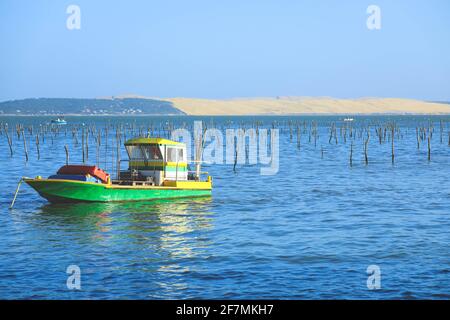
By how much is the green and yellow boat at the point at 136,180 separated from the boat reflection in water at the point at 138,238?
0.50 meters

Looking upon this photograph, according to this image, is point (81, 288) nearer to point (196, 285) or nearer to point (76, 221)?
point (196, 285)

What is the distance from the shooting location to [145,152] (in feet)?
125

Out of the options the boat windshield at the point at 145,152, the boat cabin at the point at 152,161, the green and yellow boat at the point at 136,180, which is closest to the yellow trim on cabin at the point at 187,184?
the green and yellow boat at the point at 136,180

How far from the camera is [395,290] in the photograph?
1905cm

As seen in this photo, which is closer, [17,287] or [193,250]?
[17,287]

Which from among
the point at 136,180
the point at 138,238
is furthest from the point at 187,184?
the point at 138,238

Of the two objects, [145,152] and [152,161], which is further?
[152,161]

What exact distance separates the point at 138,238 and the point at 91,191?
9009mm

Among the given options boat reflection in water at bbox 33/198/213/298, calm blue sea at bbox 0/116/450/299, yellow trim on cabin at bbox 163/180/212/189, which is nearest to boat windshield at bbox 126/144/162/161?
yellow trim on cabin at bbox 163/180/212/189

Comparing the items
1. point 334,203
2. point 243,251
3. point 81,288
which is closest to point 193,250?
point 243,251

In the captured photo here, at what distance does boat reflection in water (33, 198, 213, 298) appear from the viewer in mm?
20453

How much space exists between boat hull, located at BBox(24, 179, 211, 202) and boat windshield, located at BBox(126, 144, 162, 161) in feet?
6.41

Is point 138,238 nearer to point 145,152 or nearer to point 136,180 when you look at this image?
point 136,180
